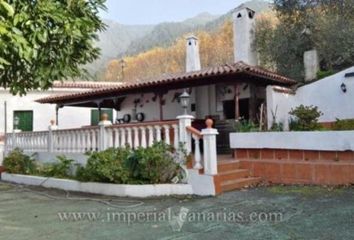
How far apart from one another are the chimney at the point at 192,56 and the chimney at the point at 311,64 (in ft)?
14.1

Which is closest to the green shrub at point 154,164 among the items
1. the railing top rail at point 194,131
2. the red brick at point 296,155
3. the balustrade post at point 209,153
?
the railing top rail at point 194,131

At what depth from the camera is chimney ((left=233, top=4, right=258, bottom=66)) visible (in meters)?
15.3

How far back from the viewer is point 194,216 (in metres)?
5.97

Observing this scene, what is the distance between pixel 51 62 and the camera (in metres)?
4.32

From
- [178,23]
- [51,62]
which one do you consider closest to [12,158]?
[51,62]

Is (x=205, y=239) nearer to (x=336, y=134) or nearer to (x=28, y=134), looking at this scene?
(x=336, y=134)

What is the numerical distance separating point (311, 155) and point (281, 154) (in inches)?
25.6

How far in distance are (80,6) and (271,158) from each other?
5.76 metres

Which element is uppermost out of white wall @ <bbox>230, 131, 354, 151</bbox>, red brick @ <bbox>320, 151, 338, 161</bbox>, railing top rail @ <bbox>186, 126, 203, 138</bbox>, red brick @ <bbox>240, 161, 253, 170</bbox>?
railing top rail @ <bbox>186, 126, 203, 138</bbox>

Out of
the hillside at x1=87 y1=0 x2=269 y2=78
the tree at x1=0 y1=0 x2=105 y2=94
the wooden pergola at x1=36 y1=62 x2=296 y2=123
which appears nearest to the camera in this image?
the tree at x1=0 y1=0 x2=105 y2=94

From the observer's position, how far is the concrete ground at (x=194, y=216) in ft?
16.3

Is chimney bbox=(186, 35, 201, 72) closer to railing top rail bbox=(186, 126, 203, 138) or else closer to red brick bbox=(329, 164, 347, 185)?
railing top rail bbox=(186, 126, 203, 138)

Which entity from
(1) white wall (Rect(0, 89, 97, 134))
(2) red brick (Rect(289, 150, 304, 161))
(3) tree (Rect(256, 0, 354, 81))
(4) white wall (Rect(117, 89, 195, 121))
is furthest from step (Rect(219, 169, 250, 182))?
(1) white wall (Rect(0, 89, 97, 134))

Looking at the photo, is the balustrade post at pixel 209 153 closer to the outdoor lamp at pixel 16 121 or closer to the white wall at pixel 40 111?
the white wall at pixel 40 111
